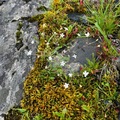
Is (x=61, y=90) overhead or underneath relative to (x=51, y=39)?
underneath

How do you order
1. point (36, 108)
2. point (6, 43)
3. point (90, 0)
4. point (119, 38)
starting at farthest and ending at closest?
point (90, 0) → point (6, 43) → point (119, 38) → point (36, 108)

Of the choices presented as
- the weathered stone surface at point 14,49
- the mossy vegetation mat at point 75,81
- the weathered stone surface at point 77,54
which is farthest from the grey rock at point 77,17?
the weathered stone surface at point 14,49

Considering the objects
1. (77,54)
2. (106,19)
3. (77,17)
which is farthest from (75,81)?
(77,17)

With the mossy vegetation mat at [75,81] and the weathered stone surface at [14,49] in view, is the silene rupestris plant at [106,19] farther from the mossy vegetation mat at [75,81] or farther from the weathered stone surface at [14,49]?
the weathered stone surface at [14,49]

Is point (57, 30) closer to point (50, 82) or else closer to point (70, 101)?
point (50, 82)

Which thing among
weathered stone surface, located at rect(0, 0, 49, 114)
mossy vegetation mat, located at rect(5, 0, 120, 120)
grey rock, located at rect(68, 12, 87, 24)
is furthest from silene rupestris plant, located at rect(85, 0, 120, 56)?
weathered stone surface, located at rect(0, 0, 49, 114)

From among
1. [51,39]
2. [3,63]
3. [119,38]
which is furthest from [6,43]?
[119,38]

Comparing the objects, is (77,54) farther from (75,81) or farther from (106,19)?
(106,19)
